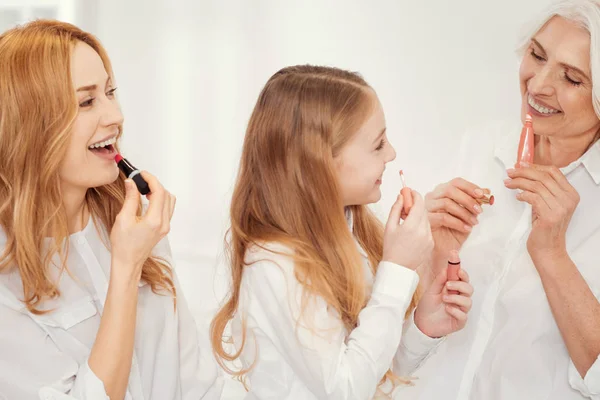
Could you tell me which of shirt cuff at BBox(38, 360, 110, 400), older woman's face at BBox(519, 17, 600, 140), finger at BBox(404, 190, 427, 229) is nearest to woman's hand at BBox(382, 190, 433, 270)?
finger at BBox(404, 190, 427, 229)

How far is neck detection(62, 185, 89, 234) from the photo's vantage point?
5.07 ft

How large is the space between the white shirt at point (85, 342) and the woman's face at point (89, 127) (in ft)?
0.53

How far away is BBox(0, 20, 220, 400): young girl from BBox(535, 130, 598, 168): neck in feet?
2.72

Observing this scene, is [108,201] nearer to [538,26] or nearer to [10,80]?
[10,80]

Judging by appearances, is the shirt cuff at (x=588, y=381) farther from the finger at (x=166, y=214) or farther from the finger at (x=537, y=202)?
the finger at (x=166, y=214)

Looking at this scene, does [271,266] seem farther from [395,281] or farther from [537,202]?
[537,202]

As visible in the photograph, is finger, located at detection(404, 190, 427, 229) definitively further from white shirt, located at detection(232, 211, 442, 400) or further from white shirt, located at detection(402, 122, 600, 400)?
white shirt, located at detection(402, 122, 600, 400)

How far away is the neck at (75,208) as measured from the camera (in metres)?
1.55

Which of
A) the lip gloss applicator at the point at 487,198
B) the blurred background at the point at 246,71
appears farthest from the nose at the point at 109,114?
the lip gloss applicator at the point at 487,198

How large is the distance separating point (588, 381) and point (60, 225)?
107 cm

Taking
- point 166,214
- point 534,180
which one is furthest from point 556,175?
point 166,214

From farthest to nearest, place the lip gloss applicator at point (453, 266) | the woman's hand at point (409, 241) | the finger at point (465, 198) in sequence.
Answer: the finger at point (465, 198) → the lip gloss applicator at point (453, 266) → the woman's hand at point (409, 241)

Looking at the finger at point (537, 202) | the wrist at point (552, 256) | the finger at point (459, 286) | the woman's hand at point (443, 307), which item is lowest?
the woman's hand at point (443, 307)

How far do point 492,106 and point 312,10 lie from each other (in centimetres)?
74
